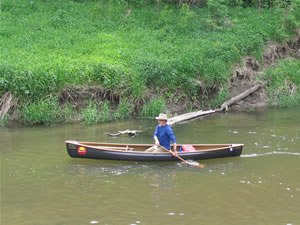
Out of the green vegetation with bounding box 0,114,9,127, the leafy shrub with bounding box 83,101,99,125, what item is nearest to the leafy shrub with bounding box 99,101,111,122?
the leafy shrub with bounding box 83,101,99,125

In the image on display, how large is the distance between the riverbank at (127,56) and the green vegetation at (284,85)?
0.27 m

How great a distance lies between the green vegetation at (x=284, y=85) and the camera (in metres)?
20.4

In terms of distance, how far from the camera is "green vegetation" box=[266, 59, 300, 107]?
66.8ft

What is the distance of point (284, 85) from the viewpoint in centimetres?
2083

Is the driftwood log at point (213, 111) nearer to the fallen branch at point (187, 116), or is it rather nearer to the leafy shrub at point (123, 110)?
the fallen branch at point (187, 116)

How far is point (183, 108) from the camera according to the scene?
1866cm

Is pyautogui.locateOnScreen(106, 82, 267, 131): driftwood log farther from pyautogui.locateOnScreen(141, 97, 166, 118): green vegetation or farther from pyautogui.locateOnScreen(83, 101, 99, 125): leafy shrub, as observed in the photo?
pyautogui.locateOnScreen(83, 101, 99, 125): leafy shrub

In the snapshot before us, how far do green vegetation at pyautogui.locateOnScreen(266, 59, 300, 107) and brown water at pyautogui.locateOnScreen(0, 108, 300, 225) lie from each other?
5.77 metres

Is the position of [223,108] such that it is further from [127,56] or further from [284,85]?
[127,56]

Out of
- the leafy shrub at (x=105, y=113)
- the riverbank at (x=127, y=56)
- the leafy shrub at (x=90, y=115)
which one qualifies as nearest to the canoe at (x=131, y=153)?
the leafy shrub at (x=90, y=115)

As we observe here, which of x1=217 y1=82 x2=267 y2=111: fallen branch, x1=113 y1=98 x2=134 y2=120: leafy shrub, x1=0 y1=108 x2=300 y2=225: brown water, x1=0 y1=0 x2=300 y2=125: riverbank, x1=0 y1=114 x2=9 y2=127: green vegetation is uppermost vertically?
x1=0 y1=0 x2=300 y2=125: riverbank

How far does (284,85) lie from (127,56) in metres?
7.64

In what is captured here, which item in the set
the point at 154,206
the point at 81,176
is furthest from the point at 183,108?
the point at 154,206

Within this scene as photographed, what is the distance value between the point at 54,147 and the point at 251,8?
2060 cm
